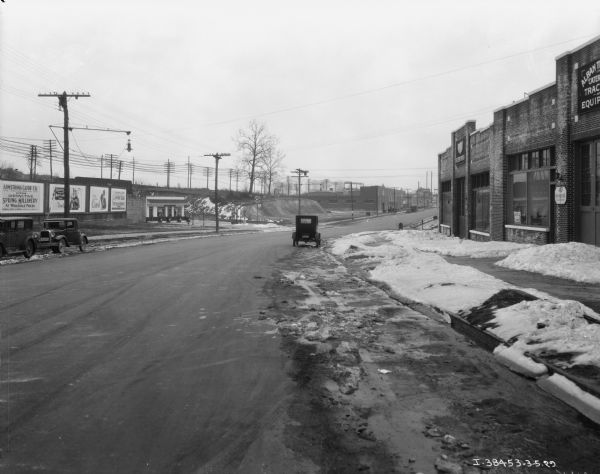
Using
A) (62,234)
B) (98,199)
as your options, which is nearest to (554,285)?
Result: (62,234)

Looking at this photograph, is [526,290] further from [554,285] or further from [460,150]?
[460,150]

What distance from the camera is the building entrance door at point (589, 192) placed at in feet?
57.4

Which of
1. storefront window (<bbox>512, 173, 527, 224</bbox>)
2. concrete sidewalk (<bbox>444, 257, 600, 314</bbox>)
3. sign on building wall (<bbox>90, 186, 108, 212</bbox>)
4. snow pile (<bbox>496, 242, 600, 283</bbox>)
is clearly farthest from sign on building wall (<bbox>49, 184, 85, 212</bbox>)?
snow pile (<bbox>496, 242, 600, 283</bbox>)

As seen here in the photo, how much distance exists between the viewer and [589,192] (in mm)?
18031

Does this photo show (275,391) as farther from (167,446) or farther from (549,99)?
(549,99)

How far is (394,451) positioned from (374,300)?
774 cm

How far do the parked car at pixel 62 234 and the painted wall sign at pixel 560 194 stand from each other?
23106 mm

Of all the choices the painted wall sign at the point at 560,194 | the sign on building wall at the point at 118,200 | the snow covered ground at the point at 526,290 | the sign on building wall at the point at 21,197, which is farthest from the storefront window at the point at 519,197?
the sign on building wall at the point at 118,200

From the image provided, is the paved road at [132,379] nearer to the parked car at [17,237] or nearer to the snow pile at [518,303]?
the snow pile at [518,303]

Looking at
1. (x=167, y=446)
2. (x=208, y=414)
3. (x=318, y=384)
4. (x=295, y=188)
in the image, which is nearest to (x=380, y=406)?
(x=318, y=384)

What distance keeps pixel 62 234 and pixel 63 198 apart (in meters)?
26.4

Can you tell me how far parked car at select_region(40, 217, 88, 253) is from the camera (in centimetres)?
2639

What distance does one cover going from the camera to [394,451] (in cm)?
411

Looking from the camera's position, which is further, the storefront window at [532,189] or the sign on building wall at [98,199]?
the sign on building wall at [98,199]
